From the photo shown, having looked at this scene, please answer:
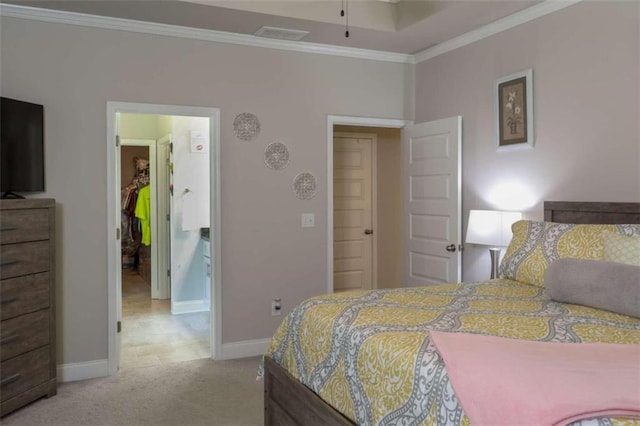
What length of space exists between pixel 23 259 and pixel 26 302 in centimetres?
27

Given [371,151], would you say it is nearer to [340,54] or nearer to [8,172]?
[340,54]

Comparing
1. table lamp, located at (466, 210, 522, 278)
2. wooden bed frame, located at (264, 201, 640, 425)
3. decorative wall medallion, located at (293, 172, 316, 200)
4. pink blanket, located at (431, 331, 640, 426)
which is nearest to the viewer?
pink blanket, located at (431, 331, 640, 426)

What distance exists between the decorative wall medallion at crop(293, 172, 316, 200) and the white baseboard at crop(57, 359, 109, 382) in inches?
77.8

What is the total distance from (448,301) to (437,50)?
2.79 metres

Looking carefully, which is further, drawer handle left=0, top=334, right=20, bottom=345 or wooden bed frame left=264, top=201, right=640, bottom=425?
drawer handle left=0, top=334, right=20, bottom=345

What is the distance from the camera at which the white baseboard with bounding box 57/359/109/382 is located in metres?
3.74

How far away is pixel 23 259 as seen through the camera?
10.7 feet

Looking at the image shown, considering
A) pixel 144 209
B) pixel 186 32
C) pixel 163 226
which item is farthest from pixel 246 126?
pixel 144 209

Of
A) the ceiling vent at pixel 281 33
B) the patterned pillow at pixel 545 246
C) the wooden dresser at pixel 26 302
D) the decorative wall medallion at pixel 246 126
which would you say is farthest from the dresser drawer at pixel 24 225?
the patterned pillow at pixel 545 246

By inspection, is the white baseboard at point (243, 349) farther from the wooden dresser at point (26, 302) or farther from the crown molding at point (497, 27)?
the crown molding at point (497, 27)

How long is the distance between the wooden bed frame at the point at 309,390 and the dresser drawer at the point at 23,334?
5.24 feet

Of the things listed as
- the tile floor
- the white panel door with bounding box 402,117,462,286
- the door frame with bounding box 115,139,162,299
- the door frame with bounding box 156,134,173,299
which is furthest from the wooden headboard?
the door frame with bounding box 115,139,162,299

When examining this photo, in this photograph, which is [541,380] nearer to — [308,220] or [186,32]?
[308,220]

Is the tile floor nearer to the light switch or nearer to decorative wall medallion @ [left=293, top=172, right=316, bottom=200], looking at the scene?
the light switch
